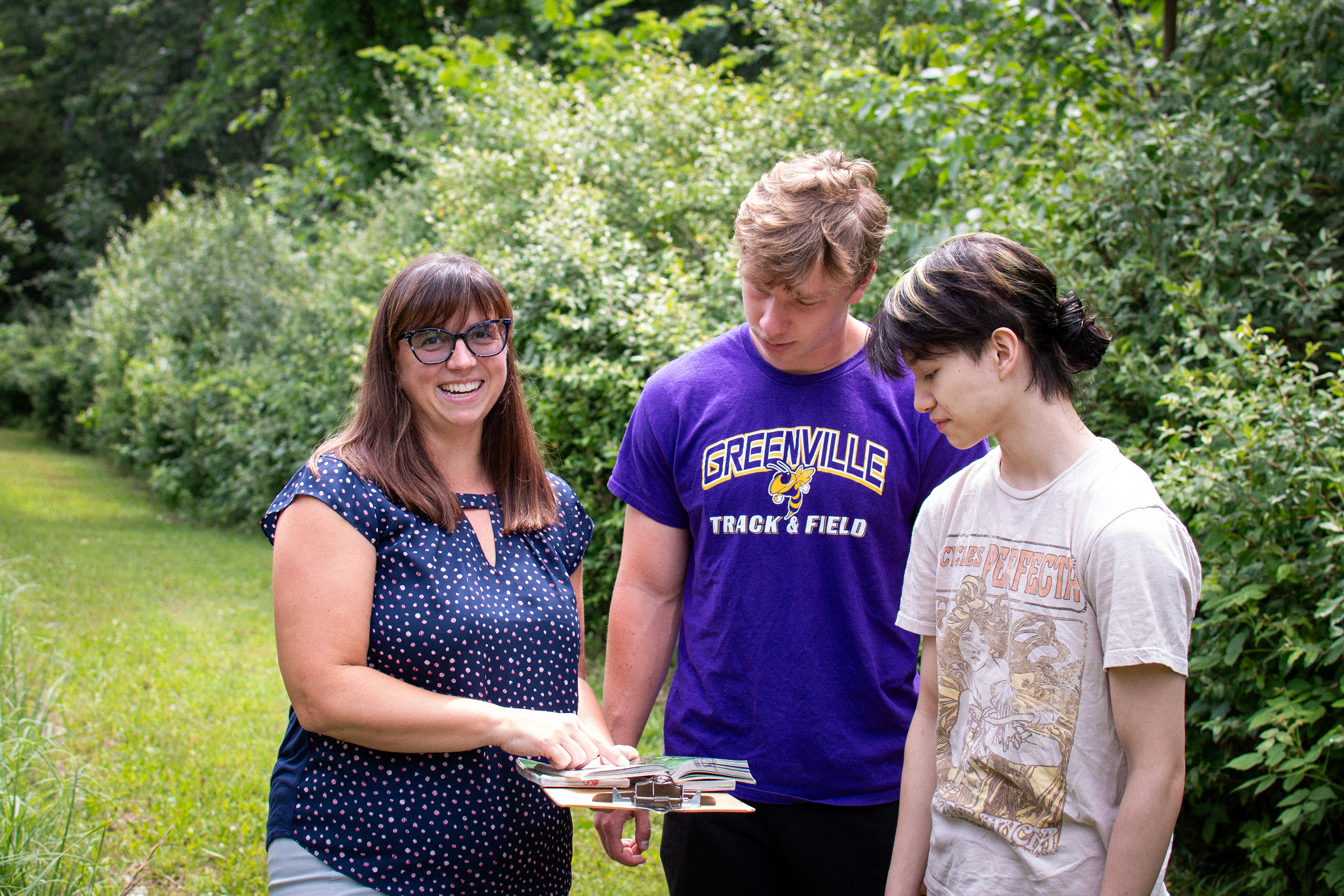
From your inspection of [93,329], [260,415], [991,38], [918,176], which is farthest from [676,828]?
[93,329]

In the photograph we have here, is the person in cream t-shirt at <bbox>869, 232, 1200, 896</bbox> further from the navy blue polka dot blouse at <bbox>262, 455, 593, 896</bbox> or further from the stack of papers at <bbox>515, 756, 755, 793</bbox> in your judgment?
the navy blue polka dot blouse at <bbox>262, 455, 593, 896</bbox>

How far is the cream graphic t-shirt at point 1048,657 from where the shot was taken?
153 cm

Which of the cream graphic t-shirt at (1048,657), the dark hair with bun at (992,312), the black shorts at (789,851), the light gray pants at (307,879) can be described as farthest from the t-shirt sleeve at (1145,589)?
the light gray pants at (307,879)

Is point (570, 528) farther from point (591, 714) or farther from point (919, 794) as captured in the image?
point (919, 794)

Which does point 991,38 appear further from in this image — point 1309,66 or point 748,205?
point 748,205

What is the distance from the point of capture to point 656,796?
1.73m

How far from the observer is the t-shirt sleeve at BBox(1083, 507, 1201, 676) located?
4.90 ft

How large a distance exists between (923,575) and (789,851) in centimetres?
65

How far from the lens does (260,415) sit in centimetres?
1235

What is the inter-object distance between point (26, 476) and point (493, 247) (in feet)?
46.5

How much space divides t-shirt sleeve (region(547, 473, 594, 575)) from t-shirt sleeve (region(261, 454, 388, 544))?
488 mm

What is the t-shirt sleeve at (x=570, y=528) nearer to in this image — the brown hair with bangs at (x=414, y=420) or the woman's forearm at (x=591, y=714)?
the brown hair with bangs at (x=414, y=420)

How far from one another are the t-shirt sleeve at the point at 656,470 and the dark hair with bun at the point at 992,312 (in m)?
0.66

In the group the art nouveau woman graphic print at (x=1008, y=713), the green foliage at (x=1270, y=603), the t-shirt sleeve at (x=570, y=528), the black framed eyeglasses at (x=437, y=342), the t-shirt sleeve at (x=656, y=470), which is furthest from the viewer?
the green foliage at (x=1270, y=603)
